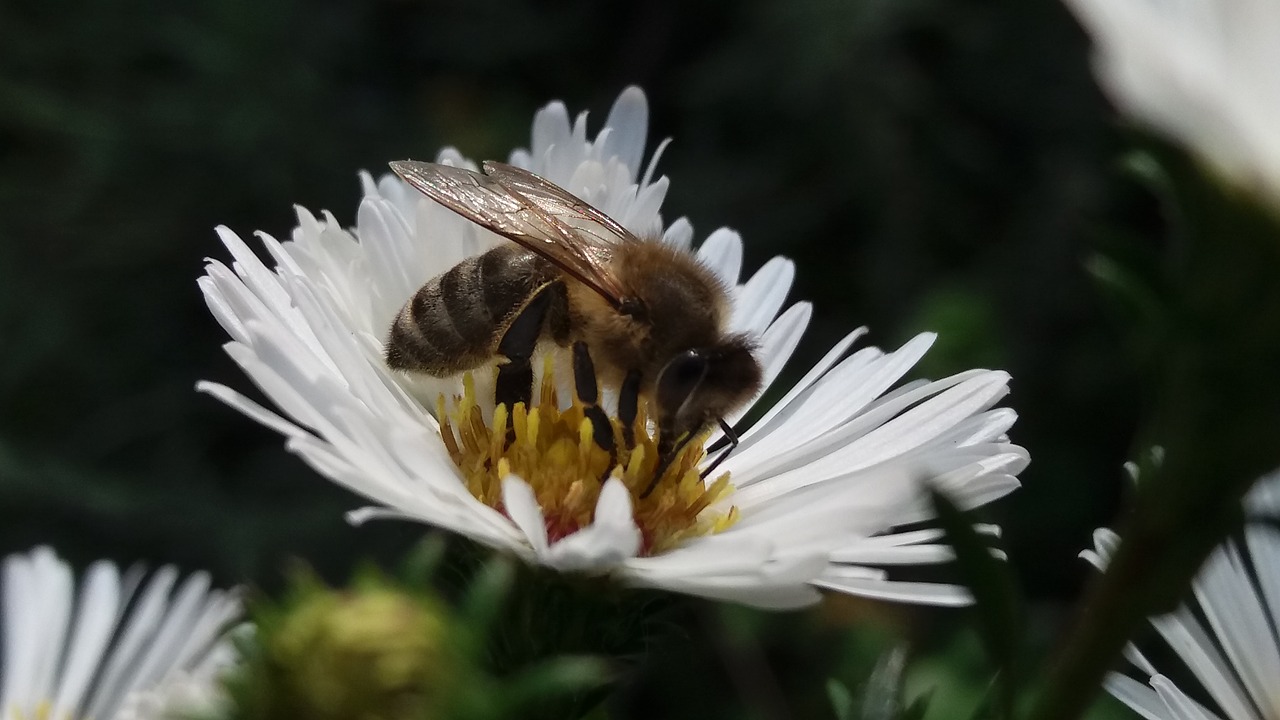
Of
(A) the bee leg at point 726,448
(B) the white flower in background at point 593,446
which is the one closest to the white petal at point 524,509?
(B) the white flower in background at point 593,446

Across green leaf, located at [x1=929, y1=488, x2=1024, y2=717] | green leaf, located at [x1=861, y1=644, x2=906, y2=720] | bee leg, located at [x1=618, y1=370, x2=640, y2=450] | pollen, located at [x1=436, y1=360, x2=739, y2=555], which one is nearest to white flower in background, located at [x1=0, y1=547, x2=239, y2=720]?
pollen, located at [x1=436, y1=360, x2=739, y2=555]

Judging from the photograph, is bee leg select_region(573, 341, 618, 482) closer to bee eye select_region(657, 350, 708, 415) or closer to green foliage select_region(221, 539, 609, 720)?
bee eye select_region(657, 350, 708, 415)

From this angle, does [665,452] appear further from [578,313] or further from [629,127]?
[629,127]

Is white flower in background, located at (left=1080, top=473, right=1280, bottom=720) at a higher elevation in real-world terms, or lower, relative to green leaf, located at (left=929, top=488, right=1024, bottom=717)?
lower

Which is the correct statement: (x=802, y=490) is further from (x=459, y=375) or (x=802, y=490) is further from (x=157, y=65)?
(x=157, y=65)

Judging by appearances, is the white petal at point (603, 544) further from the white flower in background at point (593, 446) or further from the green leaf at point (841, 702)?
the green leaf at point (841, 702)

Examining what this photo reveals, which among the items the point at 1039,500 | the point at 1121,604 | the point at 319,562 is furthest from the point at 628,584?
the point at 1039,500

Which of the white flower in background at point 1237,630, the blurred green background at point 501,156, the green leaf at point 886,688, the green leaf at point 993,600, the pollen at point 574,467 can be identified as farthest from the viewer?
the blurred green background at point 501,156
